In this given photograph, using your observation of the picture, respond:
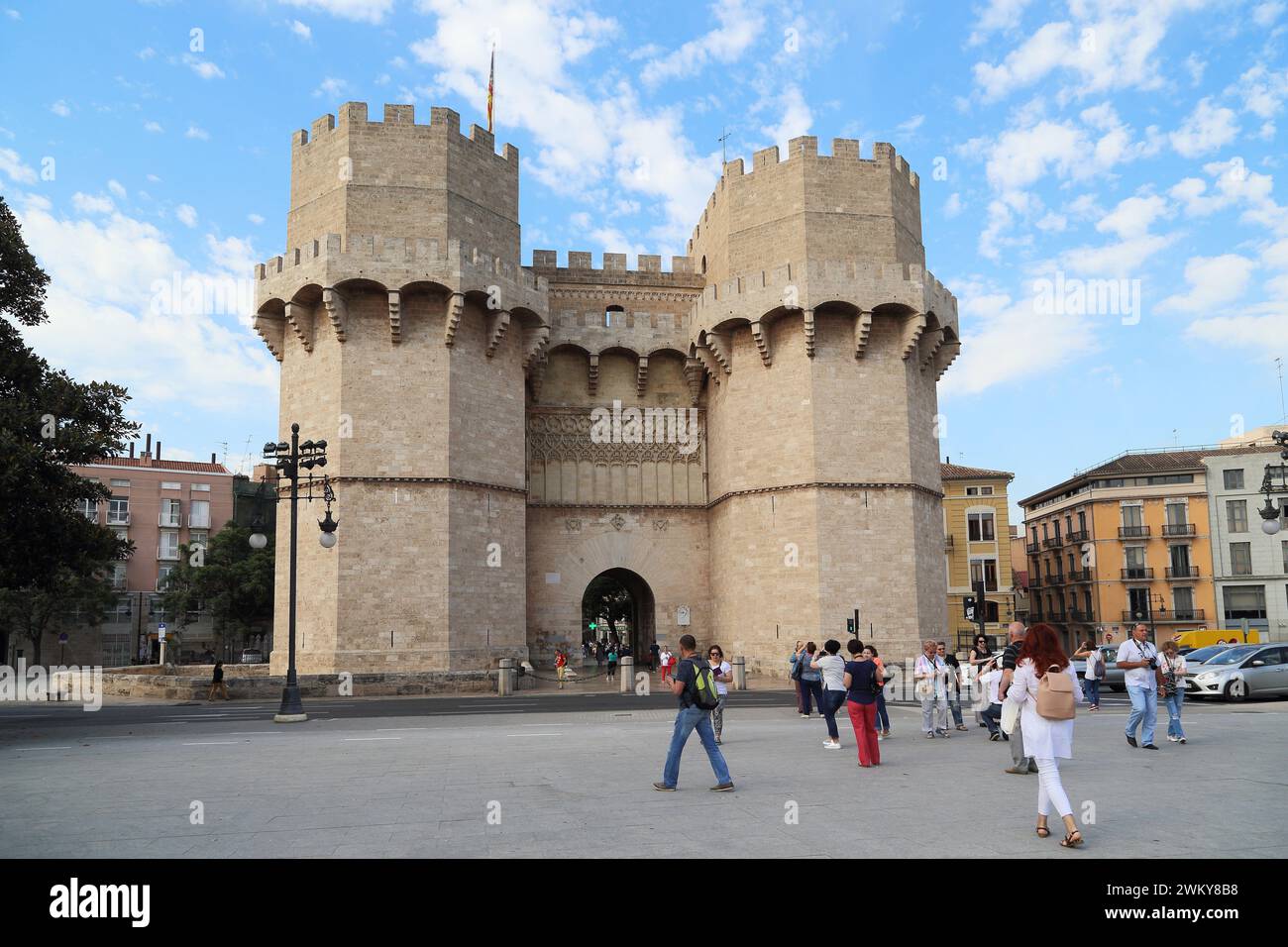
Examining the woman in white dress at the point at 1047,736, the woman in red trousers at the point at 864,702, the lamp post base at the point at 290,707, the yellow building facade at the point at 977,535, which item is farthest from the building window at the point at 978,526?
the woman in white dress at the point at 1047,736

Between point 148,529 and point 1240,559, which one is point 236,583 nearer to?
point 148,529

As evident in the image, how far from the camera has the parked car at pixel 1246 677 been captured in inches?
798

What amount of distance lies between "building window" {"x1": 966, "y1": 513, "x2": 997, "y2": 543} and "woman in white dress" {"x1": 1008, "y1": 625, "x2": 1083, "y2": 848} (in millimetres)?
46212

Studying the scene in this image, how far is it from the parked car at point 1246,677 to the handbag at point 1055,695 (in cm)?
1659

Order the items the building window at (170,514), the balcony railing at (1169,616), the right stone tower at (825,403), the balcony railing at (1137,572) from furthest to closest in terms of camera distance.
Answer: the building window at (170,514) < the balcony railing at (1137,572) < the balcony railing at (1169,616) < the right stone tower at (825,403)

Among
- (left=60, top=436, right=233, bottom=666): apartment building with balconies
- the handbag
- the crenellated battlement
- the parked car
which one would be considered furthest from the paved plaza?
(left=60, top=436, right=233, bottom=666): apartment building with balconies

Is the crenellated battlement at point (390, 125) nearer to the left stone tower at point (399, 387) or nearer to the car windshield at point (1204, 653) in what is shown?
the left stone tower at point (399, 387)

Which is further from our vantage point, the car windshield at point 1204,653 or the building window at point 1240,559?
the building window at point 1240,559

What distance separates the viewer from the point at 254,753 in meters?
12.3

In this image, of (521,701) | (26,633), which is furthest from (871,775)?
(26,633)

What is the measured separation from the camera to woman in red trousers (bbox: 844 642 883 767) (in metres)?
10.5

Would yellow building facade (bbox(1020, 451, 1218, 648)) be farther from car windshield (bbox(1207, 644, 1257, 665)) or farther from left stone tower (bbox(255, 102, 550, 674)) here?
left stone tower (bbox(255, 102, 550, 674))
